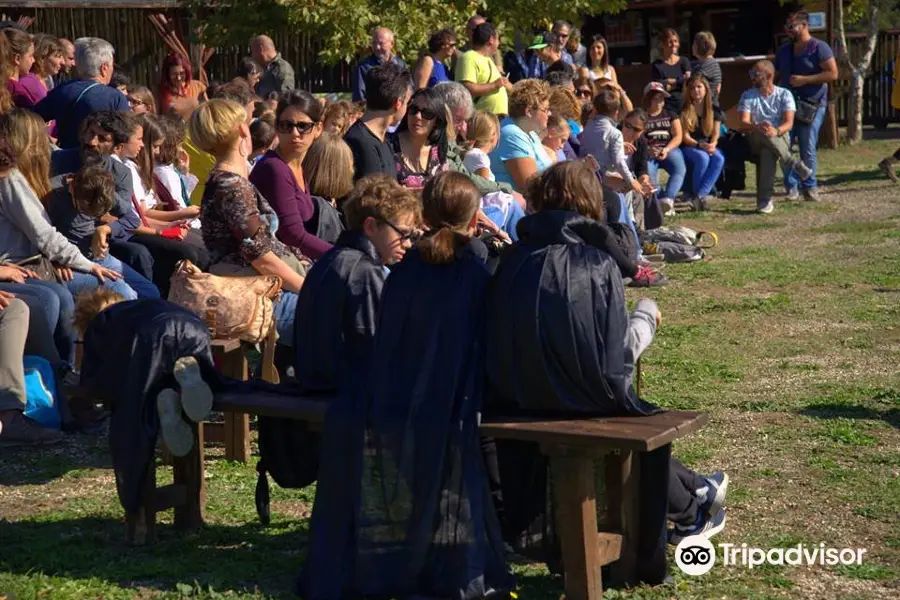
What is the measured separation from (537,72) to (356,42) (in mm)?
2805

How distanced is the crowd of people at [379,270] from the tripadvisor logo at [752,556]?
0.29ft

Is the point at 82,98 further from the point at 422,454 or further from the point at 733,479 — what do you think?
the point at 422,454

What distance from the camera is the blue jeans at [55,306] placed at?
737cm

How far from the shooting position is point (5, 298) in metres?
7.18

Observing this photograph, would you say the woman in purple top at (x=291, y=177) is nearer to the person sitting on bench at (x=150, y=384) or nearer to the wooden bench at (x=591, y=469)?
the person sitting on bench at (x=150, y=384)

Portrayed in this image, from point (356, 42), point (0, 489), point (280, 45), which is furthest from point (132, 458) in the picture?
point (280, 45)

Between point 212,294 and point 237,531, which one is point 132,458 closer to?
point 237,531

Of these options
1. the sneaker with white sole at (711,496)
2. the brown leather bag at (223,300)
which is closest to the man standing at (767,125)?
the brown leather bag at (223,300)

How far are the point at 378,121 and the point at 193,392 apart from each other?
353 centimetres

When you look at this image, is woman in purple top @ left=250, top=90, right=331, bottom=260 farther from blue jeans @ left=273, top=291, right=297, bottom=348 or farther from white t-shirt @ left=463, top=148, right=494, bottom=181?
white t-shirt @ left=463, top=148, right=494, bottom=181

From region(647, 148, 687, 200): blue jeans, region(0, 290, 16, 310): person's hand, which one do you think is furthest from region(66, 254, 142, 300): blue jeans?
region(647, 148, 687, 200): blue jeans

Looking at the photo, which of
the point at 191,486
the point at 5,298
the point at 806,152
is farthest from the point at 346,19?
the point at 191,486

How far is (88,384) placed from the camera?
236 inches

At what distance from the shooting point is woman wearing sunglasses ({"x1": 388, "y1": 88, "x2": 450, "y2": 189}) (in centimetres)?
888
